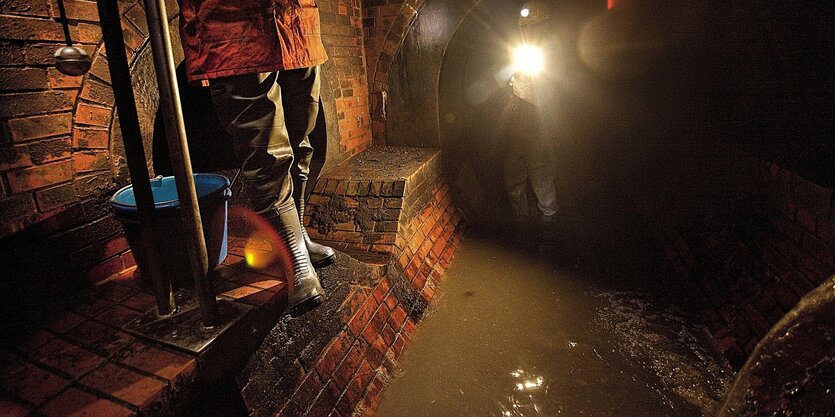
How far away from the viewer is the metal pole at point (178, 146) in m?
1.43

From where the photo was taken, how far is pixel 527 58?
4707 millimetres

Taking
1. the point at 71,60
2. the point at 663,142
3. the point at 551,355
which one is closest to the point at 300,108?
the point at 71,60

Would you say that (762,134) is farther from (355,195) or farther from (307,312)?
(307,312)

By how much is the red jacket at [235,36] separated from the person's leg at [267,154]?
11cm

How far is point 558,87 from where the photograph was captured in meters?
5.78

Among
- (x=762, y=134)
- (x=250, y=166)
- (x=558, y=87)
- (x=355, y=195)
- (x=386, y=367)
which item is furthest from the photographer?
(x=558, y=87)

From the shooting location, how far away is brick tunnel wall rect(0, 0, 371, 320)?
1.79 meters

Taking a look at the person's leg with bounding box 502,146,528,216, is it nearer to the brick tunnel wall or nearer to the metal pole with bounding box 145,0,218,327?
the brick tunnel wall

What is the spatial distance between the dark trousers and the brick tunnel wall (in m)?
0.67

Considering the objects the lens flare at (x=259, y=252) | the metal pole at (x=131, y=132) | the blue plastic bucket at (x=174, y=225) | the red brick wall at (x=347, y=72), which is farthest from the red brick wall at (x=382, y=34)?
the metal pole at (x=131, y=132)

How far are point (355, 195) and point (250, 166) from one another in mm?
1504

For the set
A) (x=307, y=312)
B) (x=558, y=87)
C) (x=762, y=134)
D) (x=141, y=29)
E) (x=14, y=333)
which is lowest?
(x=307, y=312)

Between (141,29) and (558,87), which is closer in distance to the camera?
(141,29)

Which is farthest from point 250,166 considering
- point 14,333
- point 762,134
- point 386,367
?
point 762,134
